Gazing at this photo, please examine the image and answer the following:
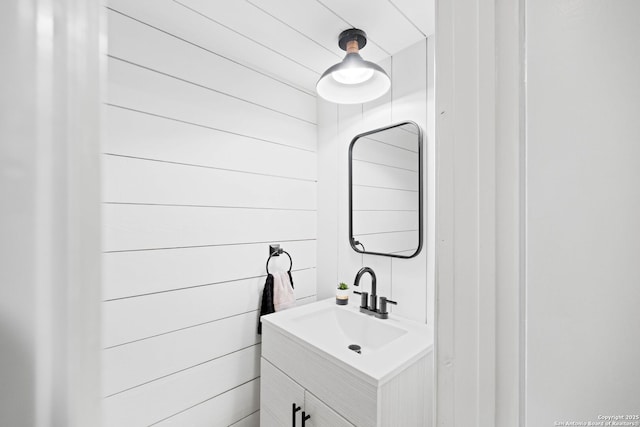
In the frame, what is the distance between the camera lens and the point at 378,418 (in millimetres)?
855

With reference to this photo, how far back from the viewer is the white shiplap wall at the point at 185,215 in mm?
1105

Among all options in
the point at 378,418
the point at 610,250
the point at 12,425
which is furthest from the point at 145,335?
the point at 610,250

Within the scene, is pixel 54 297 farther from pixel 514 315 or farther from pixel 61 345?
pixel 514 315

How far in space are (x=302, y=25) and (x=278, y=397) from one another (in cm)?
164

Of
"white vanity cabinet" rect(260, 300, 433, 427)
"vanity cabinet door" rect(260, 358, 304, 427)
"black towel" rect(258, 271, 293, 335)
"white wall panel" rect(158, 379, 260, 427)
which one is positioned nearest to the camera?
"white vanity cabinet" rect(260, 300, 433, 427)

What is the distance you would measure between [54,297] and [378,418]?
0.95 meters

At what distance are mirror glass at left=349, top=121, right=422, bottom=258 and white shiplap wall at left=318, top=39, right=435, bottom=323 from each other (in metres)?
0.04

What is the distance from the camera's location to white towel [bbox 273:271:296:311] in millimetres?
1506

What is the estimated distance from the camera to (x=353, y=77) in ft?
4.07

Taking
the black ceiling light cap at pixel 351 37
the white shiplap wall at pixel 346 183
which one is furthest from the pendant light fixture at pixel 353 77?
the white shiplap wall at pixel 346 183

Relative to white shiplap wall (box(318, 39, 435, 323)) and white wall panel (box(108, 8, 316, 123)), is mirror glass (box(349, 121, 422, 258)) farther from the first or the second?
white wall panel (box(108, 8, 316, 123))

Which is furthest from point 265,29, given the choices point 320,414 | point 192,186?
point 320,414

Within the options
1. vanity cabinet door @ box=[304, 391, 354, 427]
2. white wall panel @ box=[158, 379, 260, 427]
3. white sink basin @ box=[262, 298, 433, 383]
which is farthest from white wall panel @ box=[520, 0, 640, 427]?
white wall panel @ box=[158, 379, 260, 427]

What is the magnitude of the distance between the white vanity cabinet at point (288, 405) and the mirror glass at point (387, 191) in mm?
723
